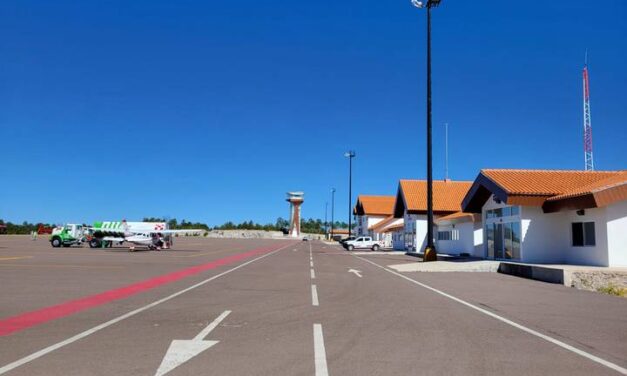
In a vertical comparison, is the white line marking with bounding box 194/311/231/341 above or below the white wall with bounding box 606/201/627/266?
below

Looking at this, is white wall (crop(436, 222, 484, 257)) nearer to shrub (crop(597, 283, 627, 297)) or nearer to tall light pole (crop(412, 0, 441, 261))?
tall light pole (crop(412, 0, 441, 261))

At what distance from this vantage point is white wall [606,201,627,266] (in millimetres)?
20297

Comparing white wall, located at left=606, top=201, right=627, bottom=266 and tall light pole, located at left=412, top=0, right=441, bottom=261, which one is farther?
tall light pole, located at left=412, top=0, right=441, bottom=261

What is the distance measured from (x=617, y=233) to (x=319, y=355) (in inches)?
746

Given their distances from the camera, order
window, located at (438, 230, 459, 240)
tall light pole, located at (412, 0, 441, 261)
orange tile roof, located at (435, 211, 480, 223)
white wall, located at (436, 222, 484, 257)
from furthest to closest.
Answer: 1. window, located at (438, 230, 459, 240)
2. white wall, located at (436, 222, 484, 257)
3. orange tile roof, located at (435, 211, 480, 223)
4. tall light pole, located at (412, 0, 441, 261)

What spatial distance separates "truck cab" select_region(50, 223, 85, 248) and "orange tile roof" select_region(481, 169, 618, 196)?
3646 centimetres

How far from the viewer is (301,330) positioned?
8.10m

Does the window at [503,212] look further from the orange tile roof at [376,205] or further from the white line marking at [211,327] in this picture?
the orange tile roof at [376,205]

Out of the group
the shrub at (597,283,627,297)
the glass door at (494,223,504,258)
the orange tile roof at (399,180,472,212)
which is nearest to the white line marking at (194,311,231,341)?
the shrub at (597,283,627,297)

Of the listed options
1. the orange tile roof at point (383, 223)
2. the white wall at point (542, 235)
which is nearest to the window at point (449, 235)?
the white wall at point (542, 235)

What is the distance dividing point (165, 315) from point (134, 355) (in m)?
3.15

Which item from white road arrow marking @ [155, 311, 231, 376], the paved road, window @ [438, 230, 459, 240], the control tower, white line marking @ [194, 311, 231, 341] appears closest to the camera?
white road arrow marking @ [155, 311, 231, 376]

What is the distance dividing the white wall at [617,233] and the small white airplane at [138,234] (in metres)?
33.8

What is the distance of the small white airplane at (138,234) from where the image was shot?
42469 mm
